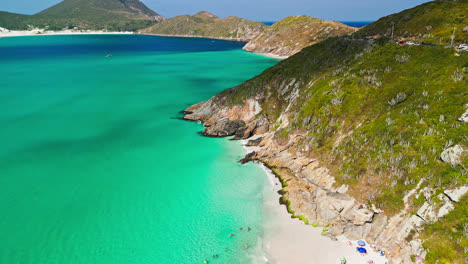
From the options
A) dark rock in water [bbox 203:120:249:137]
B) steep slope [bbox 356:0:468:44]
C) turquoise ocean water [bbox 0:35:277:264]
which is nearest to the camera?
turquoise ocean water [bbox 0:35:277:264]

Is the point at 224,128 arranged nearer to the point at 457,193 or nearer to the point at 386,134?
the point at 386,134

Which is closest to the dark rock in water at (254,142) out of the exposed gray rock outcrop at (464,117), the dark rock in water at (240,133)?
the dark rock in water at (240,133)

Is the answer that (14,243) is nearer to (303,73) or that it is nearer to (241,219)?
(241,219)

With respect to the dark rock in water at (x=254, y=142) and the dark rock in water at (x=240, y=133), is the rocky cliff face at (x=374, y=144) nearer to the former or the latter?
the dark rock in water at (x=240, y=133)

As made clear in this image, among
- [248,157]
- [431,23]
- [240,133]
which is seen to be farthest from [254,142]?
[431,23]

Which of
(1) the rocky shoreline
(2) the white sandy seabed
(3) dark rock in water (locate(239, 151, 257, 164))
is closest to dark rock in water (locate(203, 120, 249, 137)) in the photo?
(1) the rocky shoreline

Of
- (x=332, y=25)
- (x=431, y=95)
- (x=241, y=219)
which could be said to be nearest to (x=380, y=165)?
(x=431, y=95)

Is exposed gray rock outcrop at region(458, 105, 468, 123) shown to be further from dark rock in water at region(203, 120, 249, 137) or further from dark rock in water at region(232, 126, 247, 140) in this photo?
dark rock in water at region(203, 120, 249, 137)
